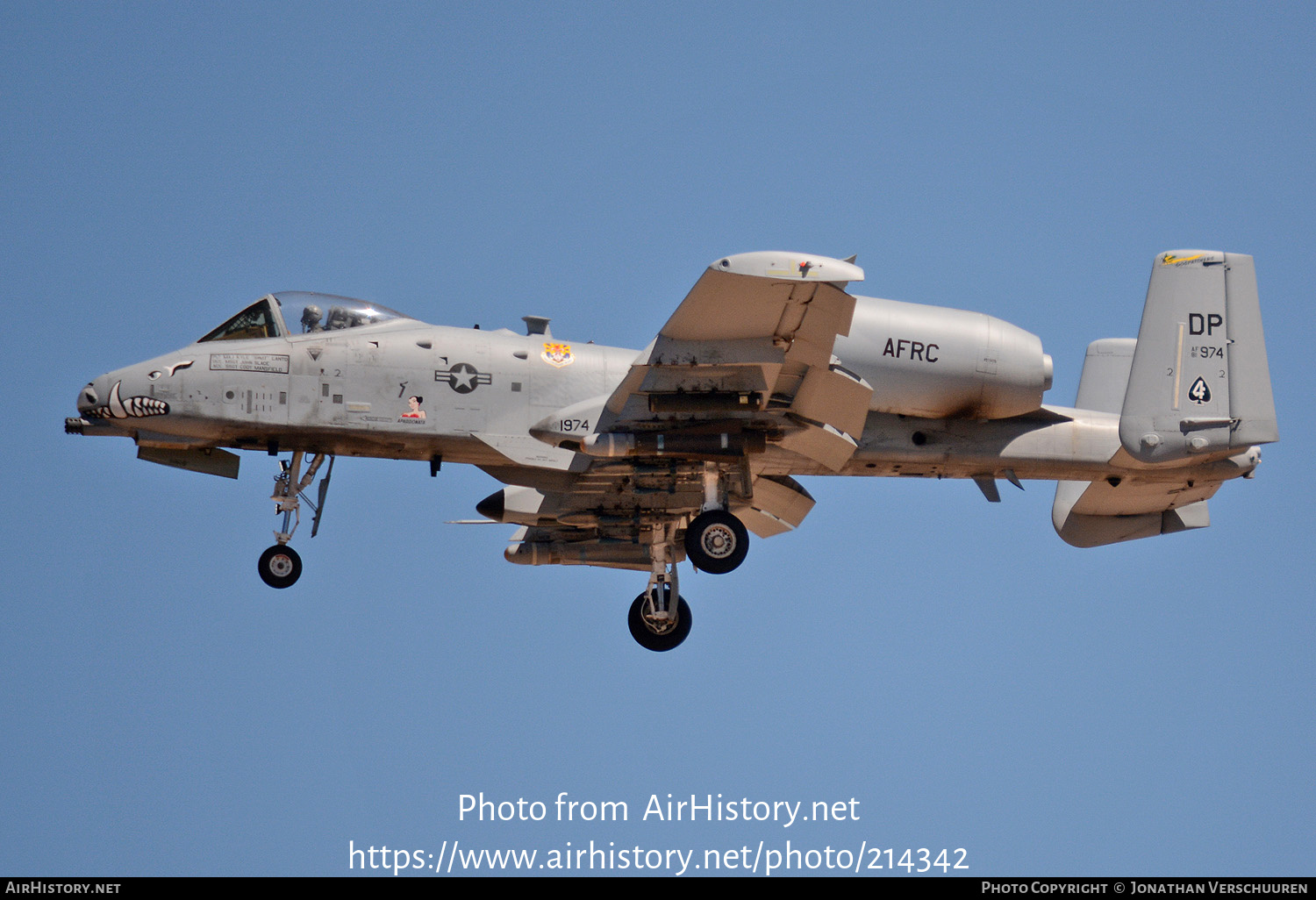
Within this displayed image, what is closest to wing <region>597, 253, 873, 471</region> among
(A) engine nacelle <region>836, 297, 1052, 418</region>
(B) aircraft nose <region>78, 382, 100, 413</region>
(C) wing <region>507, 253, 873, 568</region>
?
(C) wing <region>507, 253, 873, 568</region>

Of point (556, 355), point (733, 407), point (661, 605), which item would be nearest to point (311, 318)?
point (556, 355)

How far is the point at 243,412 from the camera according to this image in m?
21.1

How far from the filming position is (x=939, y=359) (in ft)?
68.5

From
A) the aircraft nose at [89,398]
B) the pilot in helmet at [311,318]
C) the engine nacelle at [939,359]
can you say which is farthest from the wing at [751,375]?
the aircraft nose at [89,398]

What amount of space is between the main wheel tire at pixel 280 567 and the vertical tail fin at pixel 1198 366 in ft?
36.1

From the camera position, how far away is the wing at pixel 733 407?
1847 cm

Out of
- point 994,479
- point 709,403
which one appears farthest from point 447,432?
point 994,479

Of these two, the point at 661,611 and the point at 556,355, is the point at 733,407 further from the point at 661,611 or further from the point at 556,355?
the point at 661,611

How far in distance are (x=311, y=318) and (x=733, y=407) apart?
5.83 m

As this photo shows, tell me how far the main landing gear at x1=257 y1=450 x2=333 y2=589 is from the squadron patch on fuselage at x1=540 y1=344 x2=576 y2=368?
10.5ft

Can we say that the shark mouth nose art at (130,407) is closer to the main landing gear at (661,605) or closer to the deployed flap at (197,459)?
the deployed flap at (197,459)

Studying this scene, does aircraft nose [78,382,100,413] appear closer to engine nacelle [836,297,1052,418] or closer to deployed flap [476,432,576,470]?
deployed flap [476,432,576,470]

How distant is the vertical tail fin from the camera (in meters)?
21.4

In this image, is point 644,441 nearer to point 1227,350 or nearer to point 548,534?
point 548,534
